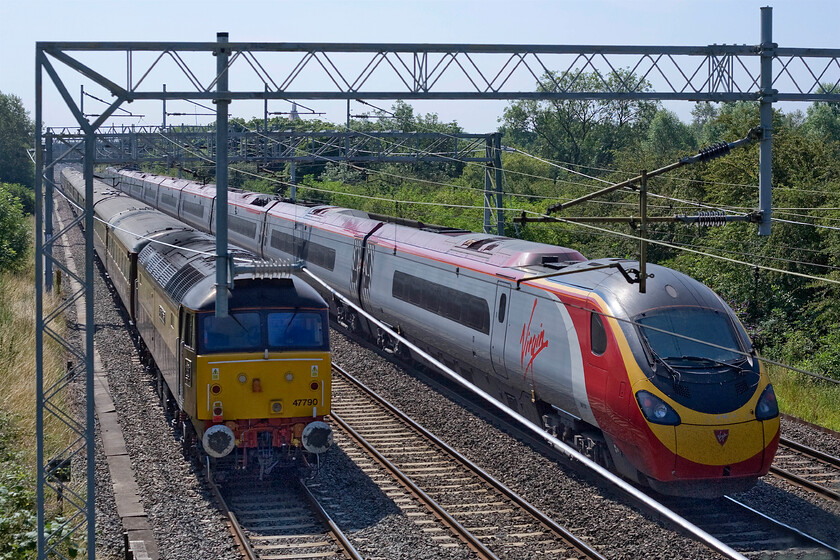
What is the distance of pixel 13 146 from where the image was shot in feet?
267

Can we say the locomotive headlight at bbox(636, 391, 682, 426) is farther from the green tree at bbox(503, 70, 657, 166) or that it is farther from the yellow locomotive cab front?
the green tree at bbox(503, 70, 657, 166)

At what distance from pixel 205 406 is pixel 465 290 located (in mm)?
5488

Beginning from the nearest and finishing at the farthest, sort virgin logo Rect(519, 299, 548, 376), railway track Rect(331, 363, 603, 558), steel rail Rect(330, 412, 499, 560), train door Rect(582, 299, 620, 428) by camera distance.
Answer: steel rail Rect(330, 412, 499, 560) → railway track Rect(331, 363, 603, 558) → train door Rect(582, 299, 620, 428) → virgin logo Rect(519, 299, 548, 376)

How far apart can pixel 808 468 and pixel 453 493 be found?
17.8 ft

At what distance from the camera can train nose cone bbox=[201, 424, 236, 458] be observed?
12.0 meters

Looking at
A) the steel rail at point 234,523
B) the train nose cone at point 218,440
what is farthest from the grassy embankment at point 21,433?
the train nose cone at point 218,440

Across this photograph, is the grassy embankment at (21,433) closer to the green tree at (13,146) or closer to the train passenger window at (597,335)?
the train passenger window at (597,335)

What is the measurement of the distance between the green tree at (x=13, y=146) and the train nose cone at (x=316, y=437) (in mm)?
76207

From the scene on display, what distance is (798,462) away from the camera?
546 inches

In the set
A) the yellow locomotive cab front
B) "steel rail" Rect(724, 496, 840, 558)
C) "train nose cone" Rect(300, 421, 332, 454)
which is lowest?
"steel rail" Rect(724, 496, 840, 558)

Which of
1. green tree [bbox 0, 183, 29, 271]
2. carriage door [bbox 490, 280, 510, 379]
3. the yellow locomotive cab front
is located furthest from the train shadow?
green tree [bbox 0, 183, 29, 271]

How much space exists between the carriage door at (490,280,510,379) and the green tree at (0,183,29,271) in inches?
996

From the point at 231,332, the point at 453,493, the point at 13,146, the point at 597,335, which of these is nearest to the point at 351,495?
the point at 453,493

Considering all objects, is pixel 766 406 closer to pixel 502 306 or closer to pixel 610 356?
pixel 610 356
